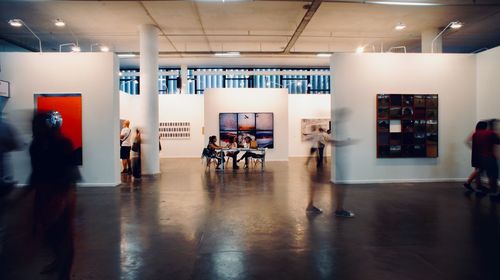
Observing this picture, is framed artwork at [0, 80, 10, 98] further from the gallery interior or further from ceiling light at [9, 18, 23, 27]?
ceiling light at [9, 18, 23, 27]

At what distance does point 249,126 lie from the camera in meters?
16.5

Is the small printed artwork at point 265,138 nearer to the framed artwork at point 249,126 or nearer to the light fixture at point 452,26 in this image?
the framed artwork at point 249,126

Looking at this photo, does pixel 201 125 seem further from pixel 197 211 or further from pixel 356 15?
pixel 197 211

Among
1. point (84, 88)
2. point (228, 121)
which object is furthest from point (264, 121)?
point (84, 88)

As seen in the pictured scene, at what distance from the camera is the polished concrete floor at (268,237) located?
3.58m

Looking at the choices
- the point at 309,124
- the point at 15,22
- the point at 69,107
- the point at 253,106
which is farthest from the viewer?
the point at 309,124

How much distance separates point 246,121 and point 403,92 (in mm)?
8213

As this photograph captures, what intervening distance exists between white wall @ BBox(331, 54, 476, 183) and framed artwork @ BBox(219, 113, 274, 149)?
7204mm

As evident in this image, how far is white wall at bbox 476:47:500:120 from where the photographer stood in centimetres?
877

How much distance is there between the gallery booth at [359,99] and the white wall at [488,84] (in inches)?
1.0

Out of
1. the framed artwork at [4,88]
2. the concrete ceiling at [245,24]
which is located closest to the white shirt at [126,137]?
the framed artwork at [4,88]

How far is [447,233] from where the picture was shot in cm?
477

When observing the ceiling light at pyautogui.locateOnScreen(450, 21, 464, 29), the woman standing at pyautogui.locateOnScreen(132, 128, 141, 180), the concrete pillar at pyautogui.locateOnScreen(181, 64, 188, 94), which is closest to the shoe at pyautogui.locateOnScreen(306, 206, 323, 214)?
the woman standing at pyautogui.locateOnScreen(132, 128, 141, 180)

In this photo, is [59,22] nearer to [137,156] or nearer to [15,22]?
[15,22]
